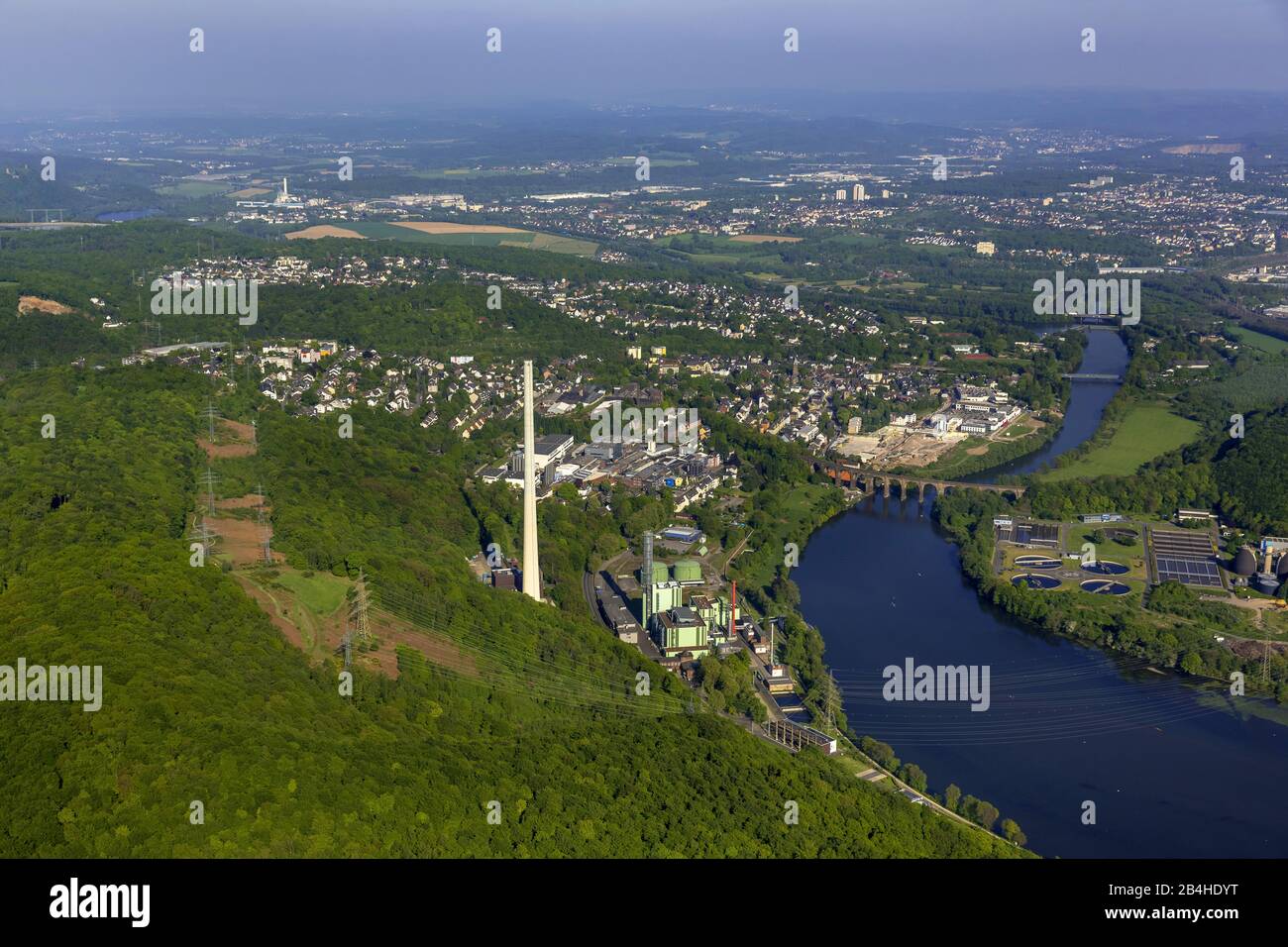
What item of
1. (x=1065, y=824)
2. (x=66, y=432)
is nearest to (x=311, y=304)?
(x=66, y=432)

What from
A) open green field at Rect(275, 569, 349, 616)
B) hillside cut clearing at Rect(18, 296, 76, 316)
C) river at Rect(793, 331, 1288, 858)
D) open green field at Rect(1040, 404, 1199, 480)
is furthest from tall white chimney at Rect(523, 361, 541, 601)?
hillside cut clearing at Rect(18, 296, 76, 316)

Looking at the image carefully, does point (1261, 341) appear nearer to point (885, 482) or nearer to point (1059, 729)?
point (885, 482)

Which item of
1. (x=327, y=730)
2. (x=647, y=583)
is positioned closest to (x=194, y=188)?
(x=647, y=583)

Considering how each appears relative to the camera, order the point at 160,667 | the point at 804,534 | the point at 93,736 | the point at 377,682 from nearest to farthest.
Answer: the point at 93,736 → the point at 160,667 → the point at 377,682 → the point at 804,534

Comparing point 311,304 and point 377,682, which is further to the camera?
point 311,304

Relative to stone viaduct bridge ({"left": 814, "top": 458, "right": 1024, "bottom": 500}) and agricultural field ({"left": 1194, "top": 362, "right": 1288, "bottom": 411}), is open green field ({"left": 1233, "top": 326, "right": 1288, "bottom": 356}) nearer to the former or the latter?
agricultural field ({"left": 1194, "top": 362, "right": 1288, "bottom": 411})

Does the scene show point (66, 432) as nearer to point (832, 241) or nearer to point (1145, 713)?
point (1145, 713)

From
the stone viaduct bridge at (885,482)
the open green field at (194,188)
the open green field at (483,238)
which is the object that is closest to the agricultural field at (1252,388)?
the stone viaduct bridge at (885,482)
